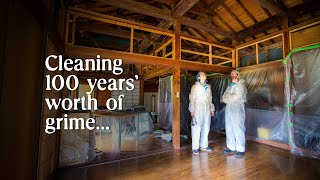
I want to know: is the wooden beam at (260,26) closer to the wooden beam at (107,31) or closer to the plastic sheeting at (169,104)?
the plastic sheeting at (169,104)

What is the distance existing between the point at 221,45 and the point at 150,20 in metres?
2.07

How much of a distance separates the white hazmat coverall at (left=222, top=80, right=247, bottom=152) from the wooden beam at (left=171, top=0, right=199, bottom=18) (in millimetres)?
1761

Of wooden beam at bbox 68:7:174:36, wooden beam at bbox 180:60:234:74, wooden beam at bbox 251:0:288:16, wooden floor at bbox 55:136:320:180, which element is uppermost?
wooden beam at bbox 251:0:288:16

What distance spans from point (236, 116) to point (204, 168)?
1203mm

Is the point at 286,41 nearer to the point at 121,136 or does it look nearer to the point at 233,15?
the point at 233,15

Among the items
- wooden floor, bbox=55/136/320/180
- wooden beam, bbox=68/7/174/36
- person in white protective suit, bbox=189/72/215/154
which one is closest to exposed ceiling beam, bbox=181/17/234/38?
wooden beam, bbox=68/7/174/36

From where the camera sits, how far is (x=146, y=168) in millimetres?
2441

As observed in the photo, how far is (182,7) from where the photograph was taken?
310cm

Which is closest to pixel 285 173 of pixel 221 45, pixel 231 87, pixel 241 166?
pixel 241 166

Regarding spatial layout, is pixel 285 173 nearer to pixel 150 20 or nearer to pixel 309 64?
pixel 309 64

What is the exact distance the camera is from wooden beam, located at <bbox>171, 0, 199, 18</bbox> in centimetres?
293

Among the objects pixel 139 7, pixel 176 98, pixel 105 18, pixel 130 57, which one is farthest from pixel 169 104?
pixel 105 18

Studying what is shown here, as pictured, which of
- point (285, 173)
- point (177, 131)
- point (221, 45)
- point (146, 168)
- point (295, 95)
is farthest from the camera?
point (221, 45)

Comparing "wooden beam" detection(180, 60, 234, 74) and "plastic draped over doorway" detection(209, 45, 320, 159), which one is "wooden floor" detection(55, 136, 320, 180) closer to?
"plastic draped over doorway" detection(209, 45, 320, 159)
